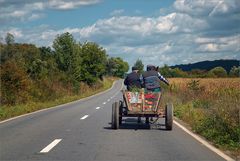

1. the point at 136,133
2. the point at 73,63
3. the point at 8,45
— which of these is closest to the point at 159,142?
the point at 136,133

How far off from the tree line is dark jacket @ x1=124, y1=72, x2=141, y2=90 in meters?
16.5

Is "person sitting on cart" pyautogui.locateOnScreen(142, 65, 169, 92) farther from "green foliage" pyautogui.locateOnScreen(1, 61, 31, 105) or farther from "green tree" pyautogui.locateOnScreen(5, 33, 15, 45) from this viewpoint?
"green tree" pyautogui.locateOnScreen(5, 33, 15, 45)

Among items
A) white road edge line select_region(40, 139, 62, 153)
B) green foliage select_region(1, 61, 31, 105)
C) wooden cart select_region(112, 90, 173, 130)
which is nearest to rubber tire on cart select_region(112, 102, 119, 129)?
wooden cart select_region(112, 90, 173, 130)

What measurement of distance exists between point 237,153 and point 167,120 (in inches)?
183

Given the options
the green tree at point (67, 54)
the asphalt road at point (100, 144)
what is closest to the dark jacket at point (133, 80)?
the asphalt road at point (100, 144)

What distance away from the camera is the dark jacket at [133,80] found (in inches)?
705

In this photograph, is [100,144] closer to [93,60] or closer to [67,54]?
[67,54]

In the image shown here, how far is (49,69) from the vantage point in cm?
5991

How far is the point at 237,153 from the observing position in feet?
39.3

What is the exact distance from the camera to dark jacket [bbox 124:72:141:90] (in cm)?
1790

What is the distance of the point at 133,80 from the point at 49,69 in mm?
42830

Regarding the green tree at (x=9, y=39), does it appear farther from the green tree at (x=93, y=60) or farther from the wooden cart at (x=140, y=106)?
the wooden cart at (x=140, y=106)

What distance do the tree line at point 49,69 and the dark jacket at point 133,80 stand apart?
54.1ft

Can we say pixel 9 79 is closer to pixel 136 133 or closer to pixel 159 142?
pixel 136 133
